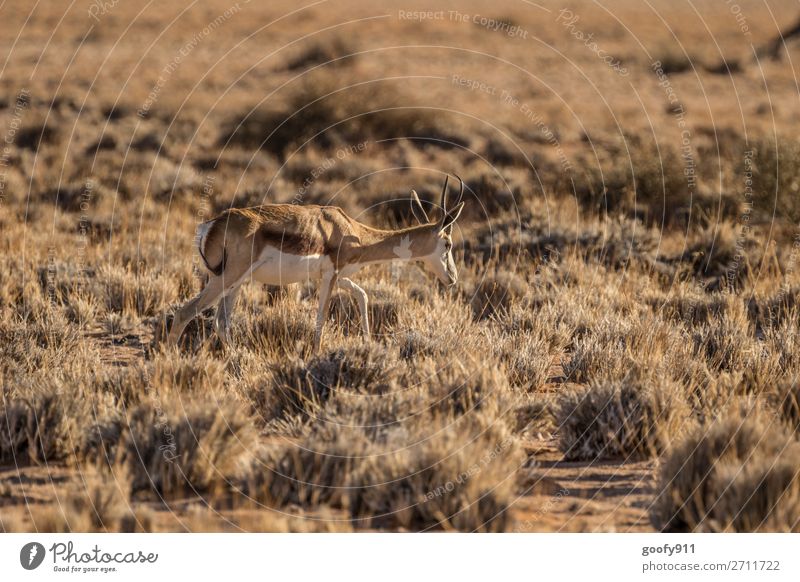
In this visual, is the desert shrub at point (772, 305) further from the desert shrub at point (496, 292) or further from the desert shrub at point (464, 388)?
the desert shrub at point (464, 388)

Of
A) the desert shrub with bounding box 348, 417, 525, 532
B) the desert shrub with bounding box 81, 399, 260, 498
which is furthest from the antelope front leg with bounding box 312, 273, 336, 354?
the desert shrub with bounding box 348, 417, 525, 532

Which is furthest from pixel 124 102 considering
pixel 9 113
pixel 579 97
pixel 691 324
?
pixel 691 324

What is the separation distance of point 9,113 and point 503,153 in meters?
15.7

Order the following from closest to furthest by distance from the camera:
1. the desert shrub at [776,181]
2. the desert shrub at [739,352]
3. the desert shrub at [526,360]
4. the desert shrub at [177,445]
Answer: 1. the desert shrub at [177,445]
2. the desert shrub at [739,352]
3. the desert shrub at [526,360]
4. the desert shrub at [776,181]

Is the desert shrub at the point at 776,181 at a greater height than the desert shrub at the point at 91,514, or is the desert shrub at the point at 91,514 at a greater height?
the desert shrub at the point at 776,181

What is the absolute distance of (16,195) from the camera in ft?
68.5

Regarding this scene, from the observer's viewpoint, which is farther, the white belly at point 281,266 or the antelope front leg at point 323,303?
the antelope front leg at point 323,303

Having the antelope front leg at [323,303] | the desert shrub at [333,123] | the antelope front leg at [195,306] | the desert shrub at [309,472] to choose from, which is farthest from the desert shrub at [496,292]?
the desert shrub at [333,123]

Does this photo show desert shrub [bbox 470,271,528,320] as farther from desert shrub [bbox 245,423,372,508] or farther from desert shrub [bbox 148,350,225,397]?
desert shrub [bbox 245,423,372,508]

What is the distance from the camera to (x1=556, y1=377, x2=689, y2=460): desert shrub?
25.1ft

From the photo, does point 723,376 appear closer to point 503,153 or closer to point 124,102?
point 503,153

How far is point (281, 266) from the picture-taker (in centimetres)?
983

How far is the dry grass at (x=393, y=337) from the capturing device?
636cm

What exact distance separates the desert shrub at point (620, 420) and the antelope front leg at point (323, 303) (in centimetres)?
291
